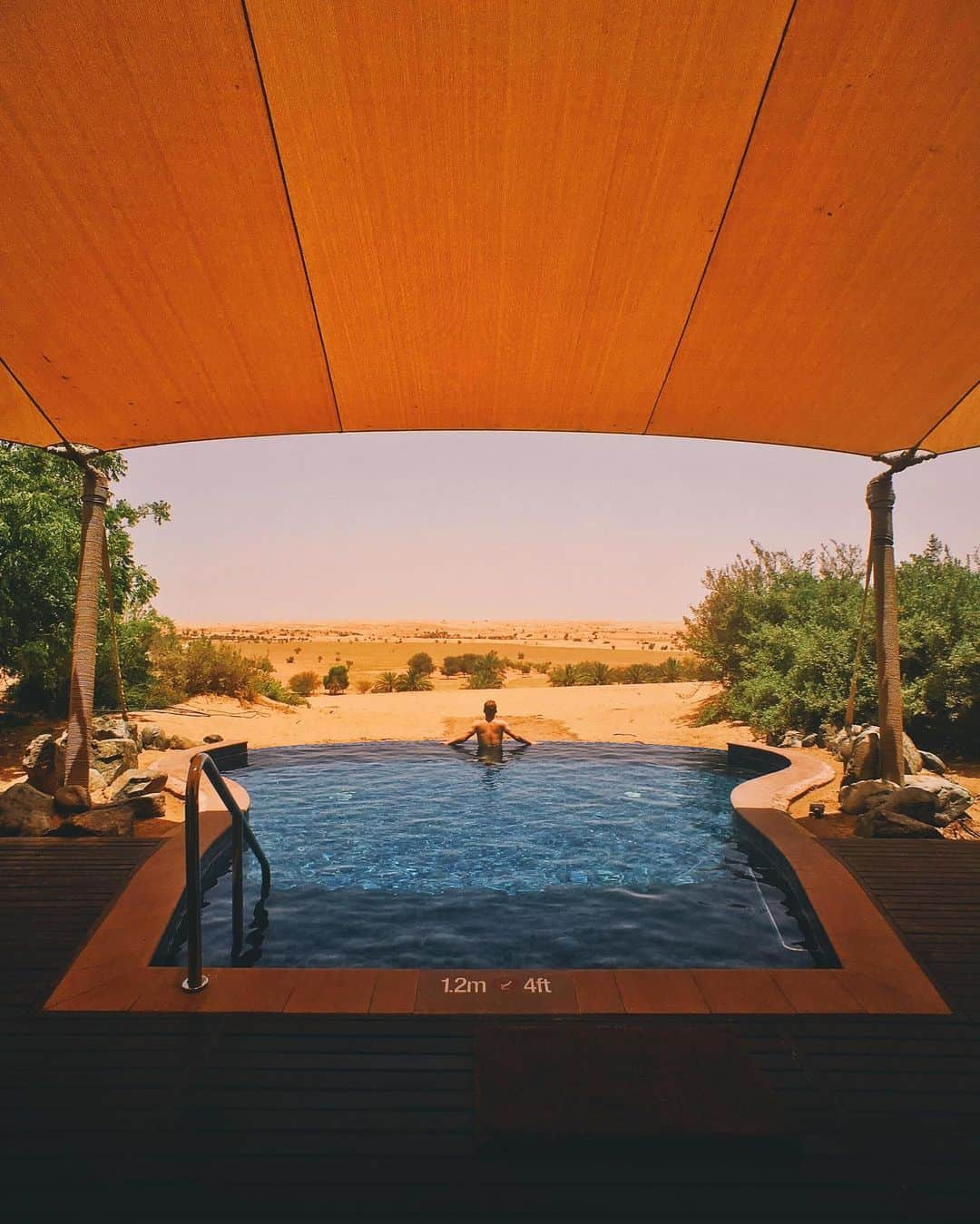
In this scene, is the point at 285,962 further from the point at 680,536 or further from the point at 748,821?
the point at 680,536

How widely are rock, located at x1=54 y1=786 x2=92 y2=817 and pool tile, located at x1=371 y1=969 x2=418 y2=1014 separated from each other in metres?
3.83

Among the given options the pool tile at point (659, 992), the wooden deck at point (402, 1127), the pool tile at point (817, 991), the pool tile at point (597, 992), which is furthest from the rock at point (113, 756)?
the pool tile at point (817, 991)

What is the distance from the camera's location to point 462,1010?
2.92 metres

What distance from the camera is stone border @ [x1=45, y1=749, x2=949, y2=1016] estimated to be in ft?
9.73

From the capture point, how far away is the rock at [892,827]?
5.38 meters

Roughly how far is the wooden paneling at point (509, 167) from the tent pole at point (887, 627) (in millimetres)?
2741

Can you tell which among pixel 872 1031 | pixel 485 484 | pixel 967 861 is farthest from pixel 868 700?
pixel 485 484

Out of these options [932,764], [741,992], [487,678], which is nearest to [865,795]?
[932,764]

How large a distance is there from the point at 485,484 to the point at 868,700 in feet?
335

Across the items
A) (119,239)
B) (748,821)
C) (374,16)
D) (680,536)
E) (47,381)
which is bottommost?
(748,821)

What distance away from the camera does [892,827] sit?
5.44 m

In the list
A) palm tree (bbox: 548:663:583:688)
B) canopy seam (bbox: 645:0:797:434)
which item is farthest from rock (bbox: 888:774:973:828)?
palm tree (bbox: 548:663:583:688)

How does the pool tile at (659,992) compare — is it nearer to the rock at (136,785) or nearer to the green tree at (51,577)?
the rock at (136,785)

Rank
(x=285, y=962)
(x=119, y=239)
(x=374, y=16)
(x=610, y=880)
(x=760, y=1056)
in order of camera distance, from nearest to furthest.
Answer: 1. (x=760, y=1056)
2. (x=374, y=16)
3. (x=119, y=239)
4. (x=285, y=962)
5. (x=610, y=880)
